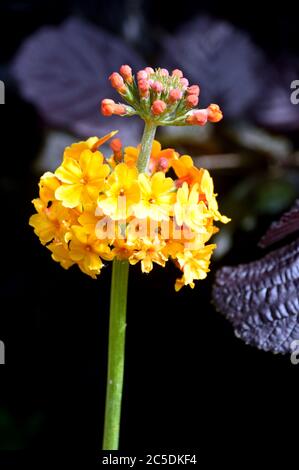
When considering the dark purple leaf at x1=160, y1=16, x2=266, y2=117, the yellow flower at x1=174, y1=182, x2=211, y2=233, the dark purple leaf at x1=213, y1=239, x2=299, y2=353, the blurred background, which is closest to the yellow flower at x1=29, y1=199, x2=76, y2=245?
the yellow flower at x1=174, y1=182, x2=211, y2=233

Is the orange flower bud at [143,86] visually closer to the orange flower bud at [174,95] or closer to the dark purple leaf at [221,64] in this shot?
the orange flower bud at [174,95]

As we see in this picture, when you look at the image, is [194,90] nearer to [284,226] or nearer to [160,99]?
[160,99]

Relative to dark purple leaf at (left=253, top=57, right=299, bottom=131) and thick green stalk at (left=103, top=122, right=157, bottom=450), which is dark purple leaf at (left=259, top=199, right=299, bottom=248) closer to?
thick green stalk at (left=103, top=122, right=157, bottom=450)

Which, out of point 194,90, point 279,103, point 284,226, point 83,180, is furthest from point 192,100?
point 279,103
